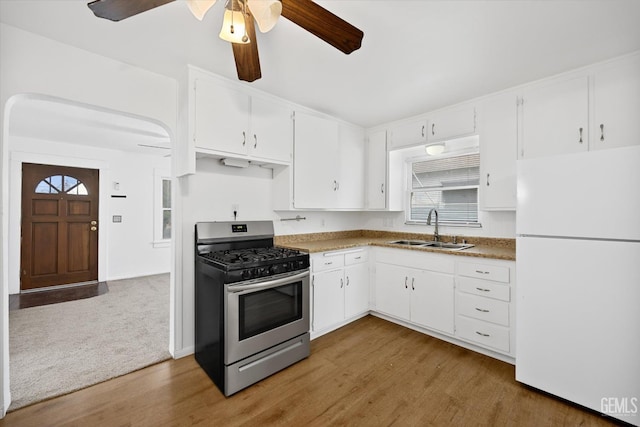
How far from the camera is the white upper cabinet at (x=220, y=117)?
7.61ft

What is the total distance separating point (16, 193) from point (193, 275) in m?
4.09

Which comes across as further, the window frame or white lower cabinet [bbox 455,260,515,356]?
the window frame

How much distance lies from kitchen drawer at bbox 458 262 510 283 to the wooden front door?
5960mm

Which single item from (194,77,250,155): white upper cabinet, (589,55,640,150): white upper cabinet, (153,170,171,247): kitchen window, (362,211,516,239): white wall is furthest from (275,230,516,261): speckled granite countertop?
(153,170,171,247): kitchen window

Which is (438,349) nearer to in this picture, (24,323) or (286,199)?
(286,199)

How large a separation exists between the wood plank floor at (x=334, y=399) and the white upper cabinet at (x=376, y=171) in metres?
1.95

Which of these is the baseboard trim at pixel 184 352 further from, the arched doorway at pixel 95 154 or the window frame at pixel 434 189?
the window frame at pixel 434 189

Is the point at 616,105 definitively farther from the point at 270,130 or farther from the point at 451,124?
the point at 270,130

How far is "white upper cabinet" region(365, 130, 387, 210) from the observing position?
3741 millimetres

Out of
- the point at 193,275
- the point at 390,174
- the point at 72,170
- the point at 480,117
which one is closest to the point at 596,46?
the point at 480,117

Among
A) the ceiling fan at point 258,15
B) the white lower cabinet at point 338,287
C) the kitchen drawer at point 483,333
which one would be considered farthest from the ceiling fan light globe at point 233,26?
the kitchen drawer at point 483,333

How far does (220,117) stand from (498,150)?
2.66 metres

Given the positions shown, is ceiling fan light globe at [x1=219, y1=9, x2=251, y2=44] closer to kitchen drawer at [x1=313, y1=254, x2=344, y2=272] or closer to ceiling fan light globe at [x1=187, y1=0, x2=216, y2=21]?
ceiling fan light globe at [x1=187, y1=0, x2=216, y2=21]

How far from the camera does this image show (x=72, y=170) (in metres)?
4.85
